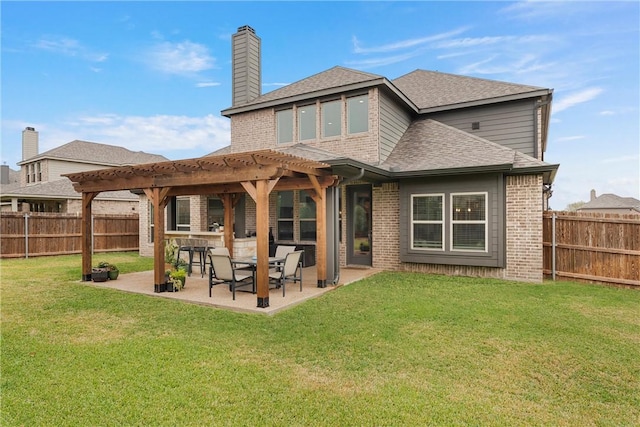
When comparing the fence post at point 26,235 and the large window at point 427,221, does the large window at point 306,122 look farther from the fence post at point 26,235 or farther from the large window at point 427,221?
the fence post at point 26,235

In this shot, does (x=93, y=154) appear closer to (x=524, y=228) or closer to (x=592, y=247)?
(x=524, y=228)

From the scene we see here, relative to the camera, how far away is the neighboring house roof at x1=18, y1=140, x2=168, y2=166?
22.5 metres

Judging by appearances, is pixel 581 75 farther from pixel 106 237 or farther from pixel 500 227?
pixel 106 237

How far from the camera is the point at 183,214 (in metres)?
14.5

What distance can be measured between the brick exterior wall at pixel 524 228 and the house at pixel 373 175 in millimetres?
24

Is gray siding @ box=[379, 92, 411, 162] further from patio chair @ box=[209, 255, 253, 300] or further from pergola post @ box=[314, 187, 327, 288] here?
patio chair @ box=[209, 255, 253, 300]

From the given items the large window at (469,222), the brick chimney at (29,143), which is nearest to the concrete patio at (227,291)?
the large window at (469,222)

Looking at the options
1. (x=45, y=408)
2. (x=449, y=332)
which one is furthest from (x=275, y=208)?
(x=45, y=408)

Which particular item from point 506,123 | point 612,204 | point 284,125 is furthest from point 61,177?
point 612,204

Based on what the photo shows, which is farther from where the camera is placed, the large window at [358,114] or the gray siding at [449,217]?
the large window at [358,114]

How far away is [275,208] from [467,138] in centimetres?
656

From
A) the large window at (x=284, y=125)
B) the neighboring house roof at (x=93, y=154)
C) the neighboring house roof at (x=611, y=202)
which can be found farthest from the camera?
the neighboring house roof at (x=611, y=202)

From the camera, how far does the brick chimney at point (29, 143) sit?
→ 25.0 metres

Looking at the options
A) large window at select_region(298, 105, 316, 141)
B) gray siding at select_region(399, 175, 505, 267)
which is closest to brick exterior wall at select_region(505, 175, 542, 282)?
gray siding at select_region(399, 175, 505, 267)
